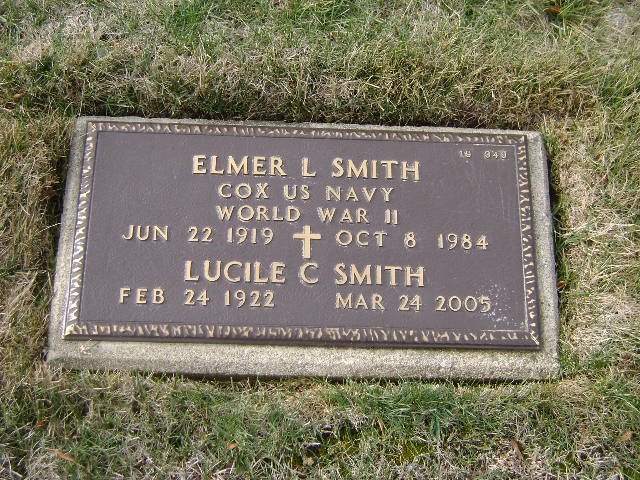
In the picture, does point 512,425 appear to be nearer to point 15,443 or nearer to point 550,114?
point 550,114

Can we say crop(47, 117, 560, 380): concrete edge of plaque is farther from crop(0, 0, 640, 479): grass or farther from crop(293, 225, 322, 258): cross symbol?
crop(293, 225, 322, 258): cross symbol

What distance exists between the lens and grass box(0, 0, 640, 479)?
2584 millimetres

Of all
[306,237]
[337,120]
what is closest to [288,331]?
[306,237]

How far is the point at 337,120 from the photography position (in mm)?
3158

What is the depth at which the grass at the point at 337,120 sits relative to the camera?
2584mm

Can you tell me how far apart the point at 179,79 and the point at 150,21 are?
1.32 ft

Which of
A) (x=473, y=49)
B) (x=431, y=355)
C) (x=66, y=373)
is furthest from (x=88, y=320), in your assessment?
(x=473, y=49)

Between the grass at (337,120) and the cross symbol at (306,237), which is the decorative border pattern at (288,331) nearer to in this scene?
the grass at (337,120)

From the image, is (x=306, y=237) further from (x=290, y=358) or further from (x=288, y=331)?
(x=290, y=358)

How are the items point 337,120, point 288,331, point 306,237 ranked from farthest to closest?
point 337,120, point 306,237, point 288,331

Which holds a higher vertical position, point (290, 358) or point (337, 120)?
point (337, 120)

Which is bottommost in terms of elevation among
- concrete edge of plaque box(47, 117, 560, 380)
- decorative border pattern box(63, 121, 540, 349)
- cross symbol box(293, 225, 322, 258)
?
concrete edge of plaque box(47, 117, 560, 380)

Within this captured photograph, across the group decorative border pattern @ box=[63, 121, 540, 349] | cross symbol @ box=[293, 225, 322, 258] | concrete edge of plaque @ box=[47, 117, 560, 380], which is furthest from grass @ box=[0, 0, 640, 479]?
cross symbol @ box=[293, 225, 322, 258]

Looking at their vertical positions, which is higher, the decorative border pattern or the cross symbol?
the cross symbol
